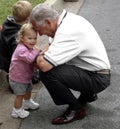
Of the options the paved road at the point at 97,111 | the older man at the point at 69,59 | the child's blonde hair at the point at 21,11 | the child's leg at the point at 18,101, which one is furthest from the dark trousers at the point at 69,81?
the child's blonde hair at the point at 21,11

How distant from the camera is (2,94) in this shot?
4.81 m

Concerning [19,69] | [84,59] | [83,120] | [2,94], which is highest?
[84,59]

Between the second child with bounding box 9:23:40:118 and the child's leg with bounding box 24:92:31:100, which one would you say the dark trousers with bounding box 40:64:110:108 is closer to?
the second child with bounding box 9:23:40:118

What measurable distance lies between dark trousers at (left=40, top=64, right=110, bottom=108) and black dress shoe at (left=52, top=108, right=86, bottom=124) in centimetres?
12

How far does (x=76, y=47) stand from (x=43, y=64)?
0.33 metres

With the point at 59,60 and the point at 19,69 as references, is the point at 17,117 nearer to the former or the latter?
the point at 19,69

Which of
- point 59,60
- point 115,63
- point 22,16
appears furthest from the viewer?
point 115,63

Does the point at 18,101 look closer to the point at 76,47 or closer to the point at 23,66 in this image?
the point at 23,66

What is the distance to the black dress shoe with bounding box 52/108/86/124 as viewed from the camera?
4.08 meters

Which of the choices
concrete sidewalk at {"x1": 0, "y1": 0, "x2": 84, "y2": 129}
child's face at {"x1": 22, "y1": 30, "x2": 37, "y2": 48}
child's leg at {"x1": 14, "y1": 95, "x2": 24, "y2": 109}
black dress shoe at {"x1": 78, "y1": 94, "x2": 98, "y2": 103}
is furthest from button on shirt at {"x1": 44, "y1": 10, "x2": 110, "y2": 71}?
concrete sidewalk at {"x1": 0, "y1": 0, "x2": 84, "y2": 129}

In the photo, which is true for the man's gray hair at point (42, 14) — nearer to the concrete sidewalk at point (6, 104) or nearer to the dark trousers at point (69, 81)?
the dark trousers at point (69, 81)

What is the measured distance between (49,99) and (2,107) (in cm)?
51

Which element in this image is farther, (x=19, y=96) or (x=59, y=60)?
(x=19, y=96)

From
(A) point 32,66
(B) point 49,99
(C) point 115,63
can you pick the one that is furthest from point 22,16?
(C) point 115,63
